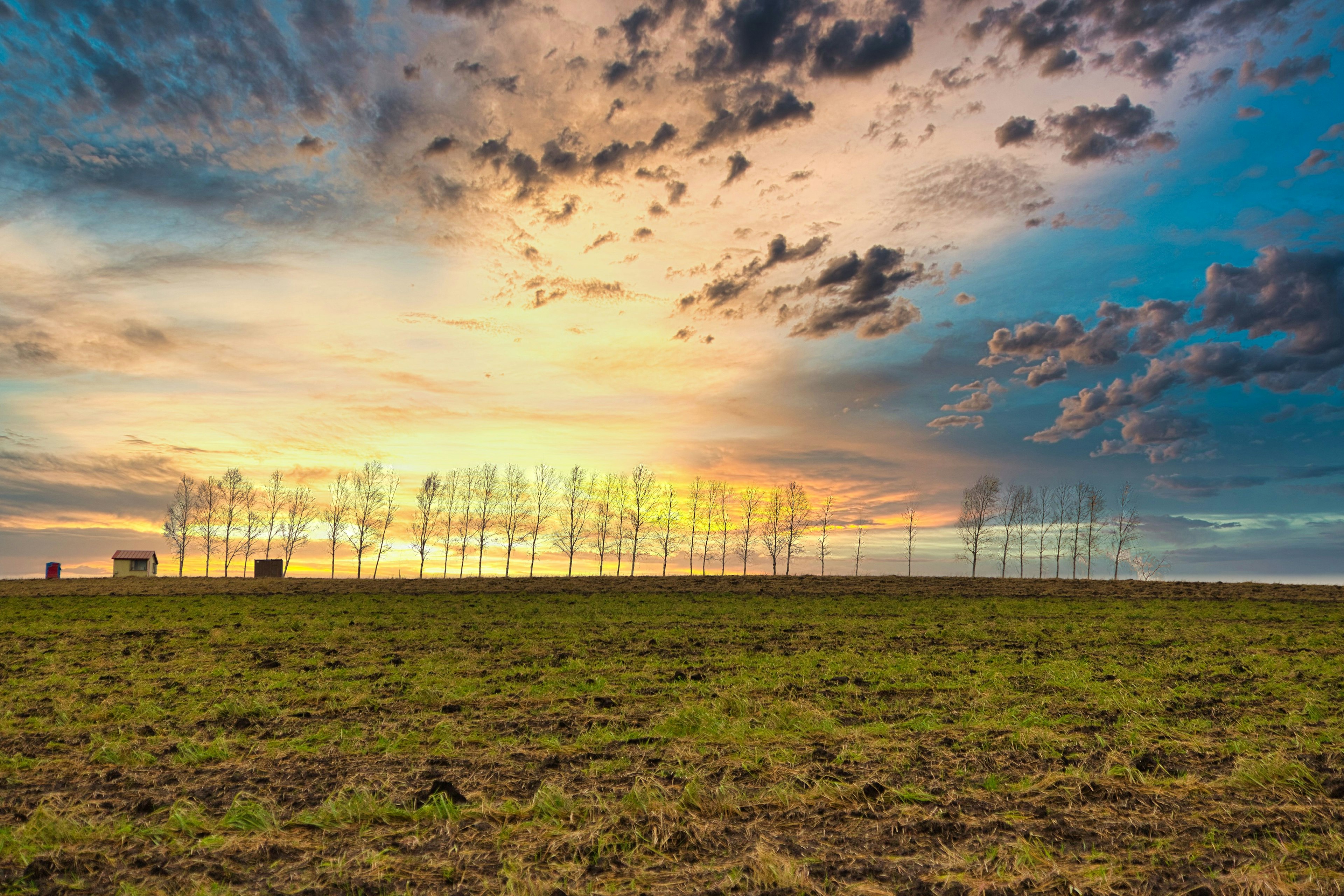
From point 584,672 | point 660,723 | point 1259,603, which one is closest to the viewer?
point 660,723

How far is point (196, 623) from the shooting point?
34062 mm

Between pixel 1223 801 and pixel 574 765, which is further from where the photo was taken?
pixel 574 765

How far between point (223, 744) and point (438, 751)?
372cm

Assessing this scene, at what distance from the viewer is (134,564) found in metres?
89.4

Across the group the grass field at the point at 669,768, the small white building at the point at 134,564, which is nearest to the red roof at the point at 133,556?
the small white building at the point at 134,564

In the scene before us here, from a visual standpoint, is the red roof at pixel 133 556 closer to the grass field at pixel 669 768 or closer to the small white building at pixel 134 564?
the small white building at pixel 134 564

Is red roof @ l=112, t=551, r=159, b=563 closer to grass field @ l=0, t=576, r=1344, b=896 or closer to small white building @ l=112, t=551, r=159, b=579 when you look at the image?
small white building @ l=112, t=551, r=159, b=579

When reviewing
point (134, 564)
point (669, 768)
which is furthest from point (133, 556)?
point (669, 768)

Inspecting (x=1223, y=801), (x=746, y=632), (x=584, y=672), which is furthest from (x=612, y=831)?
(x=746, y=632)

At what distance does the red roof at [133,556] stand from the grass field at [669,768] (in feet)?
255

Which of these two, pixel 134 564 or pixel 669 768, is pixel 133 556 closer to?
pixel 134 564

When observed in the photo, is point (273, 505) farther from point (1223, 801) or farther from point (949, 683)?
point (1223, 801)

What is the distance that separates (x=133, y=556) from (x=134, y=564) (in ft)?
3.99

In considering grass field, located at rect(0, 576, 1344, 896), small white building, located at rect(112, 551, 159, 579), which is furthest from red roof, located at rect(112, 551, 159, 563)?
grass field, located at rect(0, 576, 1344, 896)
